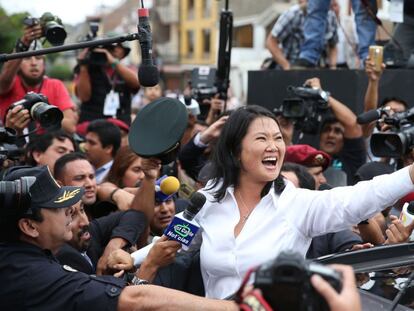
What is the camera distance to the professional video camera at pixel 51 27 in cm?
484

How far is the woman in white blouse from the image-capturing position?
10.5ft

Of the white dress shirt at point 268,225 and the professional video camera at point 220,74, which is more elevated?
the professional video camera at point 220,74

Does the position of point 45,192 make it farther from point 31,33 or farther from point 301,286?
point 31,33

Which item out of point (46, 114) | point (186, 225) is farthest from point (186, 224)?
point (46, 114)

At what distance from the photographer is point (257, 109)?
12.1 feet

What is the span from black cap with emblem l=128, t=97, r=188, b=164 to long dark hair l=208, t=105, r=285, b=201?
0.22 metres

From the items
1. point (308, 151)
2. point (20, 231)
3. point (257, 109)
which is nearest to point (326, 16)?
point (308, 151)

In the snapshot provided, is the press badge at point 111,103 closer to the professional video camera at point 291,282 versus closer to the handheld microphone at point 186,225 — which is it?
the handheld microphone at point 186,225

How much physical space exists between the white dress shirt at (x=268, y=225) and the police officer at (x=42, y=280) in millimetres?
419

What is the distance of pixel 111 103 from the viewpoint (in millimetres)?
7539

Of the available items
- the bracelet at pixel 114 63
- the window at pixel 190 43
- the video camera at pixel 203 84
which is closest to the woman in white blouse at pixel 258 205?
the video camera at pixel 203 84

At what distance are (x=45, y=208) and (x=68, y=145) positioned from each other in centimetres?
264

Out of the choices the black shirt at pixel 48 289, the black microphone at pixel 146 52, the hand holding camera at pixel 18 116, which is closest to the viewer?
the black shirt at pixel 48 289

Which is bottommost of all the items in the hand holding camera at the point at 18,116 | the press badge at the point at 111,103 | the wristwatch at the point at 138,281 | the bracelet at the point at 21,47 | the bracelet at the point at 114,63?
the wristwatch at the point at 138,281
